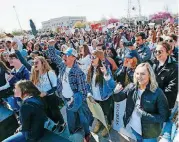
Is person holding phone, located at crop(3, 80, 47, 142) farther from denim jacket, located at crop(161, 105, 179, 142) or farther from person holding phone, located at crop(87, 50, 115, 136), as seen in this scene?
denim jacket, located at crop(161, 105, 179, 142)

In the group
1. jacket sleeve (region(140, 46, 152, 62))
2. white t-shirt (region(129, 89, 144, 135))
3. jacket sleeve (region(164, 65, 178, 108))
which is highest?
jacket sleeve (region(164, 65, 178, 108))

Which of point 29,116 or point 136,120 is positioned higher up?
point 29,116

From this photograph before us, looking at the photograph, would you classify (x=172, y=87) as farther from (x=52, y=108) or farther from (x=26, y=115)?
(x=52, y=108)

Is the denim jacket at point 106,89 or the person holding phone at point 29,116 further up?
the person holding phone at point 29,116

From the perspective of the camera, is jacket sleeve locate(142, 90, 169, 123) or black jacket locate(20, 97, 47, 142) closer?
jacket sleeve locate(142, 90, 169, 123)

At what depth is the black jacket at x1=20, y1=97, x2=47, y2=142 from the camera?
3.33 metres

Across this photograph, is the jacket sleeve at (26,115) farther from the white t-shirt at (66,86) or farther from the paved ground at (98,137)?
the paved ground at (98,137)

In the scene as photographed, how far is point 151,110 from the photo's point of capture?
3164mm

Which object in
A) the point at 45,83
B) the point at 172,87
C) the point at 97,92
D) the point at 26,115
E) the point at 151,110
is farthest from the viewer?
the point at 97,92

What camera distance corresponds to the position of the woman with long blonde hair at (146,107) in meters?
3.09

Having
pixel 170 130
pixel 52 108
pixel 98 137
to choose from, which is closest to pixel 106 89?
pixel 98 137

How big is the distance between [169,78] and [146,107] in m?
0.72

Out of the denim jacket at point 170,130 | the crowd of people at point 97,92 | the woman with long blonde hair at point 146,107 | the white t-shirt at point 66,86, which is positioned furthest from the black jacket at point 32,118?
the denim jacket at point 170,130

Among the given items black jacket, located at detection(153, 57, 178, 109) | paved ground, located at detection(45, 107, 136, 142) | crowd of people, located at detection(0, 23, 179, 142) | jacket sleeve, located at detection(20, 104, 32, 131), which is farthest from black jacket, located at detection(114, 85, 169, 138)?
A: paved ground, located at detection(45, 107, 136, 142)
